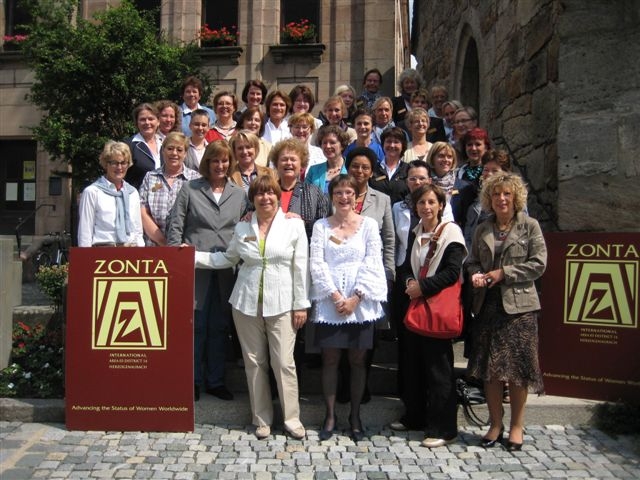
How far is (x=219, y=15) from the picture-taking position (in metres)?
15.5

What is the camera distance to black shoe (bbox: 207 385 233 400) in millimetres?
4984

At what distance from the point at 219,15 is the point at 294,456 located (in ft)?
43.4

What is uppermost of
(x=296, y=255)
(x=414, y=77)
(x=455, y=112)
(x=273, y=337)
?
(x=414, y=77)

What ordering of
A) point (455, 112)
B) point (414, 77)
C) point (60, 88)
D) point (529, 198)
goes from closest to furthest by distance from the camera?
point (529, 198) → point (455, 112) → point (414, 77) → point (60, 88)

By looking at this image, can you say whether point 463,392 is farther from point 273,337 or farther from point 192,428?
point 192,428

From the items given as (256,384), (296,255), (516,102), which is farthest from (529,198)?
(256,384)

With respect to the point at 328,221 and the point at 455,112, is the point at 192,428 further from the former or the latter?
the point at 455,112

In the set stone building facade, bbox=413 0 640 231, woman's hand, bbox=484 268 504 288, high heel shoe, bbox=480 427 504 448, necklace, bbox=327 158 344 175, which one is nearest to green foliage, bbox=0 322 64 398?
necklace, bbox=327 158 344 175

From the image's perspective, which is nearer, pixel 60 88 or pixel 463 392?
pixel 463 392

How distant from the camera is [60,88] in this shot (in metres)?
11.0

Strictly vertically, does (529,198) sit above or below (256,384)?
above

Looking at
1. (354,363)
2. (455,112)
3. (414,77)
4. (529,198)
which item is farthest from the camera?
(414,77)

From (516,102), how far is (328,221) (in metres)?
3.40

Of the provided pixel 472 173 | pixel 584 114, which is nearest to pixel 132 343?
pixel 472 173
